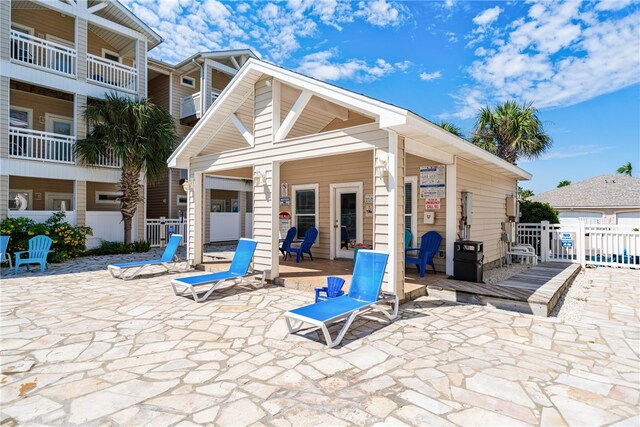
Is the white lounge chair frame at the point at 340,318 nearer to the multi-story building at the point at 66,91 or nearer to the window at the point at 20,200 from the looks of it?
the multi-story building at the point at 66,91

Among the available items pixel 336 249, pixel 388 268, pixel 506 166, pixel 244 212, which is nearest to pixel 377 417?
pixel 388 268

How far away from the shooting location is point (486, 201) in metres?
8.97

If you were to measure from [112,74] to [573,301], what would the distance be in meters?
17.5

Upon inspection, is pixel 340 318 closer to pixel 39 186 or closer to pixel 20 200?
pixel 20 200

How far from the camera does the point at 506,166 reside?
8797mm

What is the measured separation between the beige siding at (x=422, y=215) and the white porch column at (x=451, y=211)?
0.89ft

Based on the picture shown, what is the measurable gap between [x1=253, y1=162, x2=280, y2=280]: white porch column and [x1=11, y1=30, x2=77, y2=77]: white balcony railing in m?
10.6

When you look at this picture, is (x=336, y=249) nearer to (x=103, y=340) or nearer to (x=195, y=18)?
(x=103, y=340)

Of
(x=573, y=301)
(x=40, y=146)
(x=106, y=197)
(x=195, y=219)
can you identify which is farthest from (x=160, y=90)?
(x=573, y=301)

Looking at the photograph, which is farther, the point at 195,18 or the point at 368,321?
the point at 195,18

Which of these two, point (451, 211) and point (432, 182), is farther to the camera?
point (432, 182)

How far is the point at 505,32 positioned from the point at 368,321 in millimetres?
10084

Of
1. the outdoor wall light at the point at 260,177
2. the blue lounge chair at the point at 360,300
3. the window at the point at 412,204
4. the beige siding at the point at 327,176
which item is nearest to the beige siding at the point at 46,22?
the beige siding at the point at 327,176

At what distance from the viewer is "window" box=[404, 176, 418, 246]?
798 centimetres
